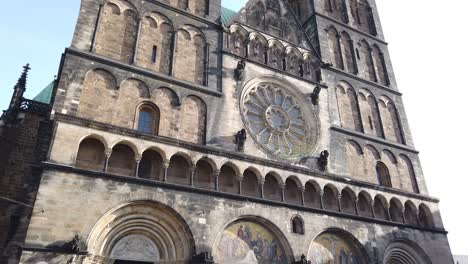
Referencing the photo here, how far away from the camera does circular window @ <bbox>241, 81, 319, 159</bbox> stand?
56.0ft

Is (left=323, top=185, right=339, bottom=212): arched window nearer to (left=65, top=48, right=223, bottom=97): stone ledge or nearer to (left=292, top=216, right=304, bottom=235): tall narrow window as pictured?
(left=292, top=216, right=304, bottom=235): tall narrow window

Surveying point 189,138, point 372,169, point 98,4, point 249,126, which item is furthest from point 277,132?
point 98,4

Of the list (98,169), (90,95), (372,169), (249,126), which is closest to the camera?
(98,169)

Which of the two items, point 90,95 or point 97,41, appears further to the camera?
point 97,41

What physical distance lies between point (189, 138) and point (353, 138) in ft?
32.3

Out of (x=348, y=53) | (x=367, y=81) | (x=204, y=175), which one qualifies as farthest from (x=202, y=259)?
(x=348, y=53)

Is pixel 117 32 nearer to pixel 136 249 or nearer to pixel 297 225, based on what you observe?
pixel 136 249

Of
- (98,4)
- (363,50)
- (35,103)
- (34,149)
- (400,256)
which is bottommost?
(400,256)

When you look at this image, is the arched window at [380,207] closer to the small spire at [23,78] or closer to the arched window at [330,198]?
the arched window at [330,198]

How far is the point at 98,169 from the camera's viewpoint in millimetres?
12367

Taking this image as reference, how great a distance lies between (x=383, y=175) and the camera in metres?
20.4

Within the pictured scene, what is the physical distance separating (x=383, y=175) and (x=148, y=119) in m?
13.5

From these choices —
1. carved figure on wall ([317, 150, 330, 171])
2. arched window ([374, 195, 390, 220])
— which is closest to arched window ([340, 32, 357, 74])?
carved figure on wall ([317, 150, 330, 171])

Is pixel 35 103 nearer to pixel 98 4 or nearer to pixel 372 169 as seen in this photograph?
pixel 98 4
